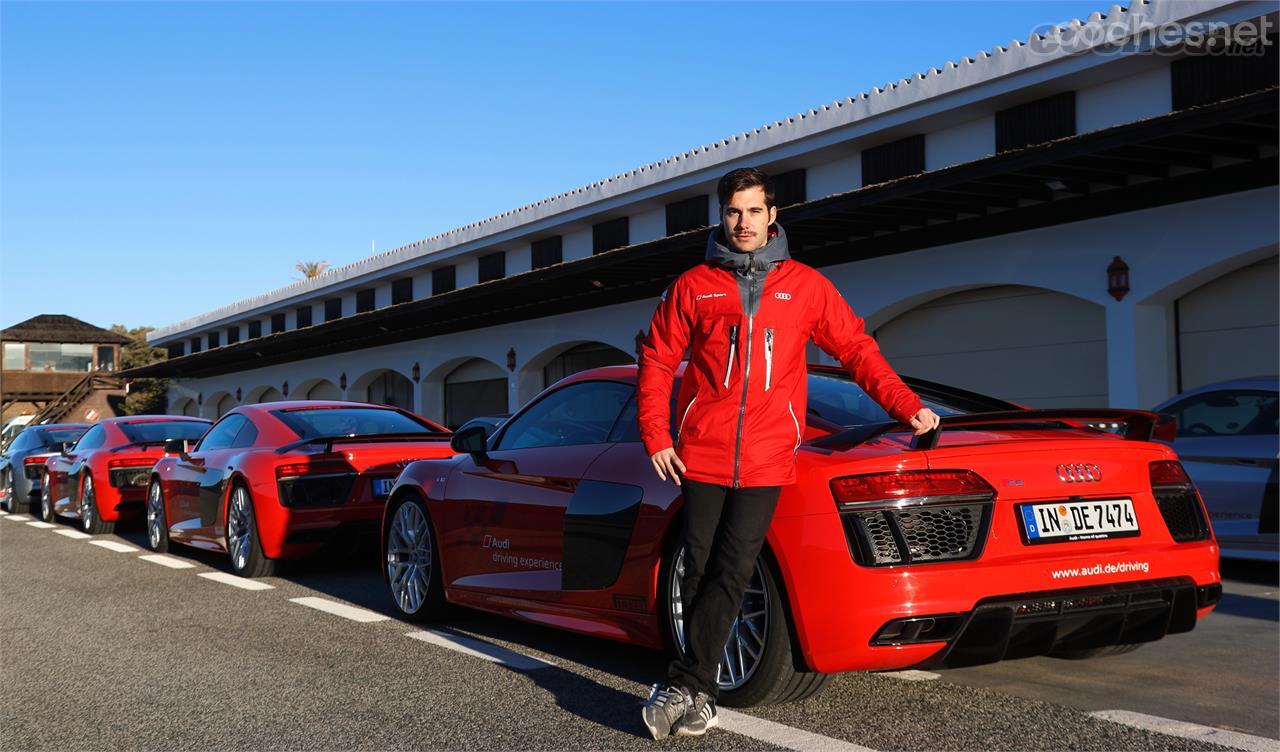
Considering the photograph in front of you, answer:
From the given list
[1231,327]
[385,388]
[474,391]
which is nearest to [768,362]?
[1231,327]

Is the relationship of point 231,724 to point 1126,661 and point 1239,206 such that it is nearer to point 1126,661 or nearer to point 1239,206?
point 1126,661

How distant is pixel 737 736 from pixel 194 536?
7.17 m

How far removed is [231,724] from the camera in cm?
455

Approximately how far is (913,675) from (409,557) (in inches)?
117

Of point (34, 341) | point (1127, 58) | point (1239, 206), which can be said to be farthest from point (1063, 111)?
point (34, 341)

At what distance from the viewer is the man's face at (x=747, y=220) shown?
162 inches

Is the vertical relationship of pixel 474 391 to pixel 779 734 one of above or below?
above

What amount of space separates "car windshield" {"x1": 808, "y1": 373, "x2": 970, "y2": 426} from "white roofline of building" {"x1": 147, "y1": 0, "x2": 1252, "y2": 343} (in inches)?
431

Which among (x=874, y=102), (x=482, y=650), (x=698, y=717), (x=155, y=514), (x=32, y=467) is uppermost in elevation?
(x=874, y=102)

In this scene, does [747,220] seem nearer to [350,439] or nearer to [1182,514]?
[1182,514]

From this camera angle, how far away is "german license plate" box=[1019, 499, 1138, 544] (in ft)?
13.9

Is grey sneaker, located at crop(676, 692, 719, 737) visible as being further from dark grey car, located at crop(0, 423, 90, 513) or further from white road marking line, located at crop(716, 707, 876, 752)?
dark grey car, located at crop(0, 423, 90, 513)

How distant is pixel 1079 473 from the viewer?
4348mm

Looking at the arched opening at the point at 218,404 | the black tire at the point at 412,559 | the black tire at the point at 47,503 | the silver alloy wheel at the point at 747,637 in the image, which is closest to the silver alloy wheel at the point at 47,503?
the black tire at the point at 47,503
